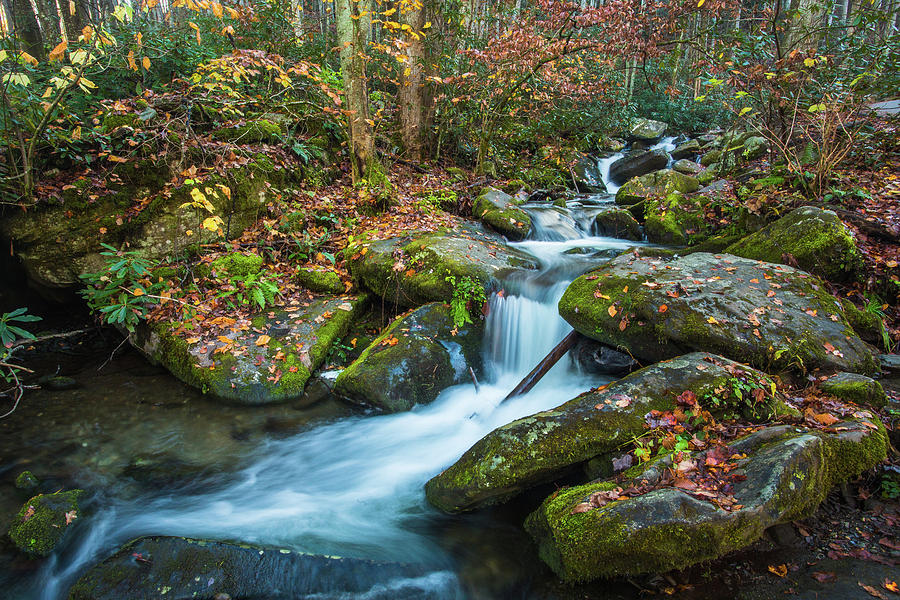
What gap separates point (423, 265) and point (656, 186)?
6.65 metres

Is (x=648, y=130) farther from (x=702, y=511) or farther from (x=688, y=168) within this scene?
(x=702, y=511)

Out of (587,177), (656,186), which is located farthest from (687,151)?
(656,186)

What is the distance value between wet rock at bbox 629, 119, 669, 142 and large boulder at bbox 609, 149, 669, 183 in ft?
14.1

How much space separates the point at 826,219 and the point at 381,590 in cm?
658

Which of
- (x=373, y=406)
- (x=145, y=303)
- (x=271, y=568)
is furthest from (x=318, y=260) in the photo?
(x=271, y=568)

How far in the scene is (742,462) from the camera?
2943 millimetres

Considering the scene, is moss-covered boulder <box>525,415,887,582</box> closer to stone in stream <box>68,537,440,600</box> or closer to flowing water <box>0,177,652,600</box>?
flowing water <box>0,177,652,600</box>

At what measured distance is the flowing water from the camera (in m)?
3.44

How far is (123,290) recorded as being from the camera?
5777 millimetres

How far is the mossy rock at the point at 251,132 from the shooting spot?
738 cm

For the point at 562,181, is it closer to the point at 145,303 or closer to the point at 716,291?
the point at 716,291

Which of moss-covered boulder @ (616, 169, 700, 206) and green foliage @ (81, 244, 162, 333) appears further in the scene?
moss-covered boulder @ (616, 169, 700, 206)

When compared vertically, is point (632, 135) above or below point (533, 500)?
above

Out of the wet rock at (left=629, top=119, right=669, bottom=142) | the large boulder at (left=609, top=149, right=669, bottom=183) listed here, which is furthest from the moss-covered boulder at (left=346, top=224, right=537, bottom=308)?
the wet rock at (left=629, top=119, right=669, bottom=142)
